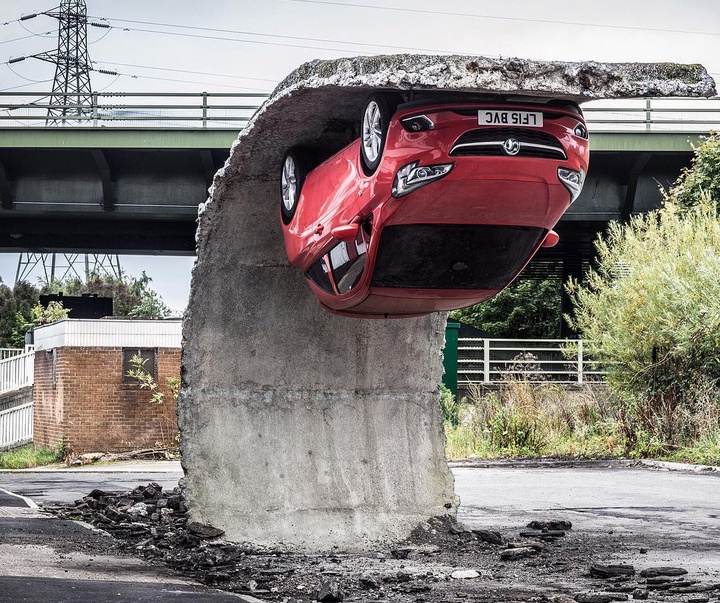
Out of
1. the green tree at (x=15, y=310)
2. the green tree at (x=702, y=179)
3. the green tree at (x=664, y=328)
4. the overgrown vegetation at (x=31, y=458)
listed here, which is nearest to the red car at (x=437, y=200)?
the green tree at (x=664, y=328)

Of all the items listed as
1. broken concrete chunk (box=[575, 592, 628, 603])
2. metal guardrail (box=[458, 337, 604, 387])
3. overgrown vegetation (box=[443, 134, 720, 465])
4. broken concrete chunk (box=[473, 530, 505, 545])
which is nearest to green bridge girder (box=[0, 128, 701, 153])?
metal guardrail (box=[458, 337, 604, 387])

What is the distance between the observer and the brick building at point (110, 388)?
26.9 m

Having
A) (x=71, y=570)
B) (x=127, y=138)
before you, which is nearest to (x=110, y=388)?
(x=127, y=138)

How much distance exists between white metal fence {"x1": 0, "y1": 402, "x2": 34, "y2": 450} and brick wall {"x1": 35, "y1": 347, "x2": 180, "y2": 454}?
3653mm

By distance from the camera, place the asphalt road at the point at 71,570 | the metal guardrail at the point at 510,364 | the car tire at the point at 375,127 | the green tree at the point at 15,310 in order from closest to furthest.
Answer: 1. the asphalt road at the point at 71,570
2. the car tire at the point at 375,127
3. the metal guardrail at the point at 510,364
4. the green tree at the point at 15,310

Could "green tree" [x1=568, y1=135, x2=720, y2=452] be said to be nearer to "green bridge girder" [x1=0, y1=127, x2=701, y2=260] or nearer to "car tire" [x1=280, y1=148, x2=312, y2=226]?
"green bridge girder" [x1=0, y1=127, x2=701, y2=260]

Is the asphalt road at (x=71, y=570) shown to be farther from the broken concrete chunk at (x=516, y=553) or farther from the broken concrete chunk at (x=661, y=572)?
the broken concrete chunk at (x=661, y=572)

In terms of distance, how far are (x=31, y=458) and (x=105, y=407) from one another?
228 cm

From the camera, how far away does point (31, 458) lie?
27125mm

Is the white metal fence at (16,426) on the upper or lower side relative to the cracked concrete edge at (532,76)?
lower

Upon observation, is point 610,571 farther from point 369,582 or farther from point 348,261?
point 348,261

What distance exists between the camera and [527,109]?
7422 mm

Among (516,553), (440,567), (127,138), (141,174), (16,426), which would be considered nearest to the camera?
(440,567)

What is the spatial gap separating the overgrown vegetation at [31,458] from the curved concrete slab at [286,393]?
1817 cm
